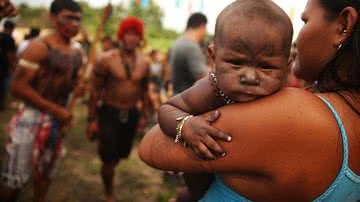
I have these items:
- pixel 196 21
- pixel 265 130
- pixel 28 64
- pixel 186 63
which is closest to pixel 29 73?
pixel 28 64

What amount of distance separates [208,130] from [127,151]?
12.4 feet

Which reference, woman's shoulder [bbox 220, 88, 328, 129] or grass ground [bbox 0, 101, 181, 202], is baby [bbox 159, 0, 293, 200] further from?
grass ground [bbox 0, 101, 181, 202]

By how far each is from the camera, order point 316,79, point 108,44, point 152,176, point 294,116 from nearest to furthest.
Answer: point 294,116, point 316,79, point 152,176, point 108,44

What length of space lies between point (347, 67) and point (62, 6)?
3374 mm

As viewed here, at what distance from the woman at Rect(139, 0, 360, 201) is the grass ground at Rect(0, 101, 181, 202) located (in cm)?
372

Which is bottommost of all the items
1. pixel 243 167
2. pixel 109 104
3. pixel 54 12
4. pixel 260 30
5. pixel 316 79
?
pixel 109 104

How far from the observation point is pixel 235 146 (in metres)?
1.17

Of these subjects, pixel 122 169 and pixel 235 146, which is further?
pixel 122 169

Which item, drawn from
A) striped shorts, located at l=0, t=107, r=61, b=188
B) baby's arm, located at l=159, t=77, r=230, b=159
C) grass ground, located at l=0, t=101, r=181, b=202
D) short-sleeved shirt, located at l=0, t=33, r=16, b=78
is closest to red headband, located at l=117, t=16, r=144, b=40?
striped shorts, located at l=0, t=107, r=61, b=188

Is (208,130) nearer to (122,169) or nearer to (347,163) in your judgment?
(347,163)

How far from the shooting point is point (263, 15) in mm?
1201

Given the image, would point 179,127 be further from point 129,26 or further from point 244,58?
point 129,26

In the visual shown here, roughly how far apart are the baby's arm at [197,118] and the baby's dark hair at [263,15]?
25cm

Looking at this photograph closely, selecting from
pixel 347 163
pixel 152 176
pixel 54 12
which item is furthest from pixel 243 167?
pixel 152 176
